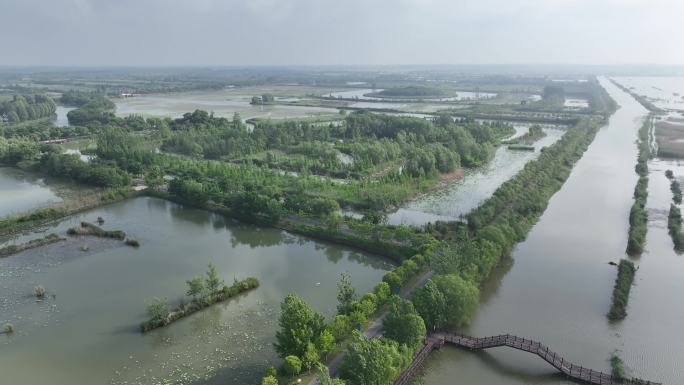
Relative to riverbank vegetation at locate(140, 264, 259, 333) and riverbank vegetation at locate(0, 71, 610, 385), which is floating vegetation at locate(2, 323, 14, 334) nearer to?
riverbank vegetation at locate(140, 264, 259, 333)

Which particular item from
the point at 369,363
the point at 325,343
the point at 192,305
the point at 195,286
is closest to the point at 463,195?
the point at 195,286

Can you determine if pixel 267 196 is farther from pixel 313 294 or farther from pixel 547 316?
pixel 547 316

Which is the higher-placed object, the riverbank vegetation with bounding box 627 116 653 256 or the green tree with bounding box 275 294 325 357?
the green tree with bounding box 275 294 325 357

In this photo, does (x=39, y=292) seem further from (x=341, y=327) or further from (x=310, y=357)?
(x=341, y=327)

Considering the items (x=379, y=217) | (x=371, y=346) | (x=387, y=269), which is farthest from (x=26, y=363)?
(x=379, y=217)

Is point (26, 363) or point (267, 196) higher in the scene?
point (267, 196)

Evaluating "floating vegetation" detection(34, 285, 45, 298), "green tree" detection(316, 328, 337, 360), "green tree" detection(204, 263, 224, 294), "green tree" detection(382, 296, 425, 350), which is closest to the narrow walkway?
"green tree" detection(316, 328, 337, 360)
